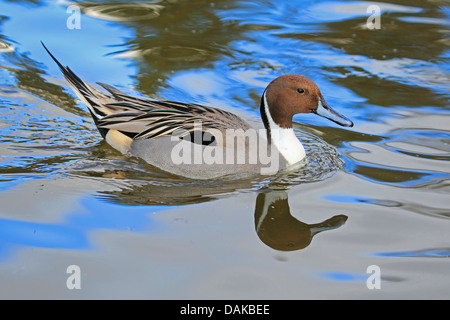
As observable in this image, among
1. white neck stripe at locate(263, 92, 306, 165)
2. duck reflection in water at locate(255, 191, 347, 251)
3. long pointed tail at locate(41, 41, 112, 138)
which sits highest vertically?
long pointed tail at locate(41, 41, 112, 138)

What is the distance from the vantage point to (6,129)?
618 centimetres

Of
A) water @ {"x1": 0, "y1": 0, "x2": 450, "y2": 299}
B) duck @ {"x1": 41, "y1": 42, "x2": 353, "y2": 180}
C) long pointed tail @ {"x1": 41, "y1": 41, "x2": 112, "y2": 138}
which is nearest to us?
water @ {"x1": 0, "y1": 0, "x2": 450, "y2": 299}

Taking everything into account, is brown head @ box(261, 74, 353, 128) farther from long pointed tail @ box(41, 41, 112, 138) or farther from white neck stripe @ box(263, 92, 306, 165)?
long pointed tail @ box(41, 41, 112, 138)

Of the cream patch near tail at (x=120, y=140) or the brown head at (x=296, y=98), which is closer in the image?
the brown head at (x=296, y=98)

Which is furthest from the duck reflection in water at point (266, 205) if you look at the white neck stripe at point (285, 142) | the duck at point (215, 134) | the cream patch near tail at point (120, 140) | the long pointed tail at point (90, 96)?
the long pointed tail at point (90, 96)

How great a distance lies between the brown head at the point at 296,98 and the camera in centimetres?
557

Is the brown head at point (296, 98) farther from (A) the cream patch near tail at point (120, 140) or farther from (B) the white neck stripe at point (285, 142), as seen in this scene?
(A) the cream patch near tail at point (120, 140)

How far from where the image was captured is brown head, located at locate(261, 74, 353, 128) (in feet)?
18.3

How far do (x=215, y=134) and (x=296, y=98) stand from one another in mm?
743

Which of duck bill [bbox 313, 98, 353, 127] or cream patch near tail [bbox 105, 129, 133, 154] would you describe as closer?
duck bill [bbox 313, 98, 353, 127]

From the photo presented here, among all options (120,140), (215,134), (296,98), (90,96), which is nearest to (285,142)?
(296,98)

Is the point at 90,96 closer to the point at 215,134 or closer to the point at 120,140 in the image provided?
the point at 120,140

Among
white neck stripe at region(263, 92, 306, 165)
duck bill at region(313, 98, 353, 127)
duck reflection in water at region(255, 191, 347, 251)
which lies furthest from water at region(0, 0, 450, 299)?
duck bill at region(313, 98, 353, 127)

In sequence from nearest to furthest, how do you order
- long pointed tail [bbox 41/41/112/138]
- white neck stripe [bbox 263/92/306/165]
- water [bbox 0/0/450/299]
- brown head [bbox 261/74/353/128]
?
water [bbox 0/0/450/299] → brown head [bbox 261/74/353/128] → white neck stripe [bbox 263/92/306/165] → long pointed tail [bbox 41/41/112/138]
